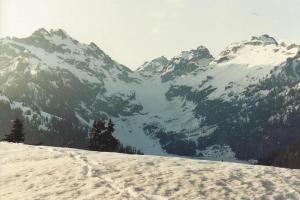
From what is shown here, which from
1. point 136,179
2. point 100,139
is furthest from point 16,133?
point 136,179

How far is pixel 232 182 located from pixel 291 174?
3.42m

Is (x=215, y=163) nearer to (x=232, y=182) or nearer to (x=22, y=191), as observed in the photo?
(x=232, y=182)

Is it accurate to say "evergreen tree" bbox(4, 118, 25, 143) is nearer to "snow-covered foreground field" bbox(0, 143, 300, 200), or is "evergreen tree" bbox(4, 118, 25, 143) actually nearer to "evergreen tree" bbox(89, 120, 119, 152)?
"evergreen tree" bbox(89, 120, 119, 152)

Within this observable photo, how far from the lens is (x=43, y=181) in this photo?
19062mm

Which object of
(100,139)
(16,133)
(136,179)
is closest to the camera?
(136,179)

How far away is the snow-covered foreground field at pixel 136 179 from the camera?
688 inches

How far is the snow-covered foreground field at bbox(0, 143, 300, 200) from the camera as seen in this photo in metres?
17.5

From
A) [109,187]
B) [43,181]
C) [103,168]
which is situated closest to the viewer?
[109,187]

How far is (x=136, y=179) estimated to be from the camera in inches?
744

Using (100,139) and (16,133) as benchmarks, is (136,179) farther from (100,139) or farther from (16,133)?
(100,139)

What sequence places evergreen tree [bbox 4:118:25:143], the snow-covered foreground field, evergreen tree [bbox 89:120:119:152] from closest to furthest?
the snow-covered foreground field < evergreen tree [bbox 4:118:25:143] < evergreen tree [bbox 89:120:119:152]

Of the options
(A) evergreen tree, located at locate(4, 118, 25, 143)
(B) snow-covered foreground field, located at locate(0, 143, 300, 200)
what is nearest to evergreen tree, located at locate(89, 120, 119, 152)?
(A) evergreen tree, located at locate(4, 118, 25, 143)

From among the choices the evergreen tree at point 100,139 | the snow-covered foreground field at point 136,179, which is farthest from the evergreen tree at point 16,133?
the snow-covered foreground field at point 136,179

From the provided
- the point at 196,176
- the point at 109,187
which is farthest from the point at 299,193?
the point at 109,187
